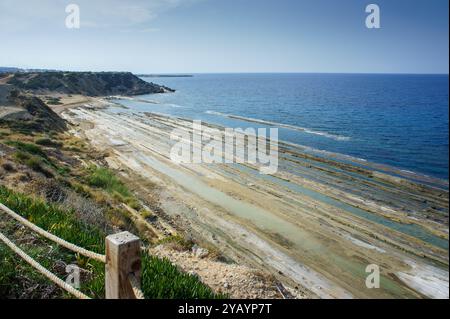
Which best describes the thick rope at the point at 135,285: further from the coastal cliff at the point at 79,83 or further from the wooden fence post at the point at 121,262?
the coastal cliff at the point at 79,83

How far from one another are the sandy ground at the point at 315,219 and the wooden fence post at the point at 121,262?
7615 mm

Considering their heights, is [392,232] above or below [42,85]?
below

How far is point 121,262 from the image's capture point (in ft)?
9.58

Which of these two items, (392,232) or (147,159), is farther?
(147,159)

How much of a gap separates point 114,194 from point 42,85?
8682 cm

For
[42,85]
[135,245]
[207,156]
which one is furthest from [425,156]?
[42,85]

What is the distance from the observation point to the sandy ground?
14531 mm

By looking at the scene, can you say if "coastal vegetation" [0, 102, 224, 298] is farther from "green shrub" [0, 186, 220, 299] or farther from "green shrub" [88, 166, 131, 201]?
"green shrub" [88, 166, 131, 201]

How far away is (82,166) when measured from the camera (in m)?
24.8

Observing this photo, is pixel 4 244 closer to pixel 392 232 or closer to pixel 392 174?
pixel 392 232

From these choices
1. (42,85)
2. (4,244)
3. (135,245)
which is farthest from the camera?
(42,85)

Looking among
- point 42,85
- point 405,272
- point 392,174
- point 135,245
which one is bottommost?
point 405,272

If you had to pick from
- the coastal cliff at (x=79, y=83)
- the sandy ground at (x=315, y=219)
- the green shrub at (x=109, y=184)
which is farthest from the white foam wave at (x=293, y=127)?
the coastal cliff at (x=79, y=83)
